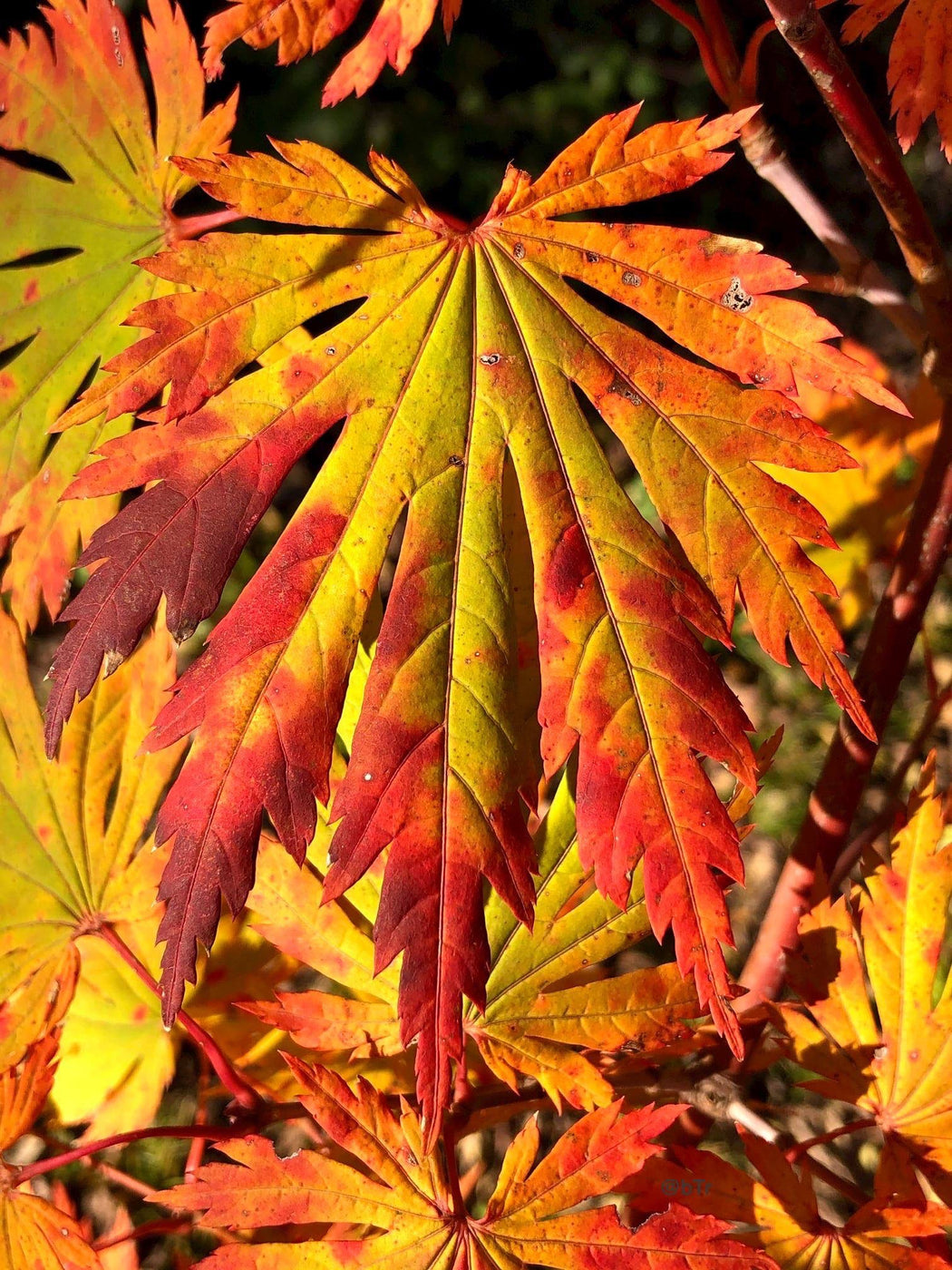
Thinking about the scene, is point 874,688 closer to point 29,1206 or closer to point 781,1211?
point 781,1211

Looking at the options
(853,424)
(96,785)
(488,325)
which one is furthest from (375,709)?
(853,424)

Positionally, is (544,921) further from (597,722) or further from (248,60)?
(248,60)

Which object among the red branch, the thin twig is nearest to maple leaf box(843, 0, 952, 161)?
the red branch

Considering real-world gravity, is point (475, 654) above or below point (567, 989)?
above

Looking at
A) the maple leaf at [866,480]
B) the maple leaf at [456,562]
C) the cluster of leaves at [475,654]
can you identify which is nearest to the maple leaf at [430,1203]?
the cluster of leaves at [475,654]

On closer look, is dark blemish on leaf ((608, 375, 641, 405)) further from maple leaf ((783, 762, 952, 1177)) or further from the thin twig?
the thin twig

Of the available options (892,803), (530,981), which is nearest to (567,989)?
(530,981)
